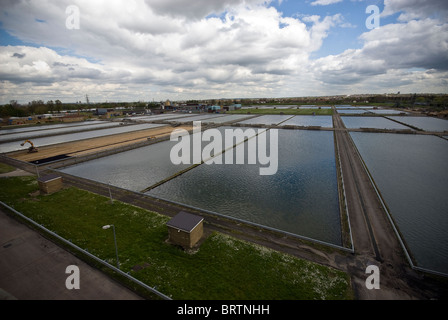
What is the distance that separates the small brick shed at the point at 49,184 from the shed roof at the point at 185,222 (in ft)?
77.0

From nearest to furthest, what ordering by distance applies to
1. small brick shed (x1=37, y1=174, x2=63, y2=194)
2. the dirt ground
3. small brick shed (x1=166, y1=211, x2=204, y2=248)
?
1. small brick shed (x1=166, y1=211, x2=204, y2=248)
2. small brick shed (x1=37, y1=174, x2=63, y2=194)
3. the dirt ground

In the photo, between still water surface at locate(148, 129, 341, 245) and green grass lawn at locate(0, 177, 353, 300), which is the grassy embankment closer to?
green grass lawn at locate(0, 177, 353, 300)

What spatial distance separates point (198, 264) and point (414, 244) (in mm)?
22626

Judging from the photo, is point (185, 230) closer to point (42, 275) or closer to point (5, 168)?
point (42, 275)

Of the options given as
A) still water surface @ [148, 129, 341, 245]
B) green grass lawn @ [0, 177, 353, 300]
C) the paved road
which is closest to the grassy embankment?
green grass lawn @ [0, 177, 353, 300]

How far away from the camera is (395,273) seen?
1605 cm

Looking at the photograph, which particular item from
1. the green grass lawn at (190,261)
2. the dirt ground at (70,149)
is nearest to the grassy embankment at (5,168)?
the dirt ground at (70,149)

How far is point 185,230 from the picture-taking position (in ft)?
59.3

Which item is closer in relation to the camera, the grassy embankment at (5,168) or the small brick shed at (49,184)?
the small brick shed at (49,184)

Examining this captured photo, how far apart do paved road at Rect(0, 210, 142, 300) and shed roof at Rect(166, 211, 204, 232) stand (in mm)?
5976

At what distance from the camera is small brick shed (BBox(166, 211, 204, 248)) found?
18.3 m

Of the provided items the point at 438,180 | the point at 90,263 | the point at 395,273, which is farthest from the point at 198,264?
the point at 438,180

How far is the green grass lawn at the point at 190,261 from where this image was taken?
573 inches

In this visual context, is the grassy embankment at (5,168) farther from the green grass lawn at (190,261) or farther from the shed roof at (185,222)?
the shed roof at (185,222)
